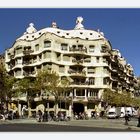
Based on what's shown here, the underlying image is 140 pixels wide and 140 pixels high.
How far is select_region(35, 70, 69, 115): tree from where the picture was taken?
1069 inches

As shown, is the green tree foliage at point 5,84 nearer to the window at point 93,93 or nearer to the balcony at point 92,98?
the balcony at point 92,98

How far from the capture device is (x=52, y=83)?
28.6m

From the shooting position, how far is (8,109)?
28562 millimetres

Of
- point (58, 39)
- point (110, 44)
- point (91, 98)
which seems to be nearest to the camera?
point (110, 44)

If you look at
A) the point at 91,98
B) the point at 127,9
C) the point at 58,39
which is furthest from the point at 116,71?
the point at 127,9

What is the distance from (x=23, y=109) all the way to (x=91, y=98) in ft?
20.1

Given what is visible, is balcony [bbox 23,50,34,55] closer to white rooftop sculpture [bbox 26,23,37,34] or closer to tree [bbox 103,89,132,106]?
white rooftop sculpture [bbox 26,23,37,34]

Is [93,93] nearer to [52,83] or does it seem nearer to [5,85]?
[52,83]

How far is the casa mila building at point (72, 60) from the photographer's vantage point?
26.5 m

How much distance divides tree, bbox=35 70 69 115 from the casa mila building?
251mm

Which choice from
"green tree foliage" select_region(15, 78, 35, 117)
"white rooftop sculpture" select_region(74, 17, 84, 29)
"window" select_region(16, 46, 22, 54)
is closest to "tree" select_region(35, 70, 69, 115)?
"green tree foliage" select_region(15, 78, 35, 117)

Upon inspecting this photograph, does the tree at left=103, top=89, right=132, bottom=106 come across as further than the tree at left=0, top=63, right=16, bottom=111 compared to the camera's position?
Yes

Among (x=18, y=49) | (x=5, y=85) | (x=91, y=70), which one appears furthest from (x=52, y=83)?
(x=18, y=49)
